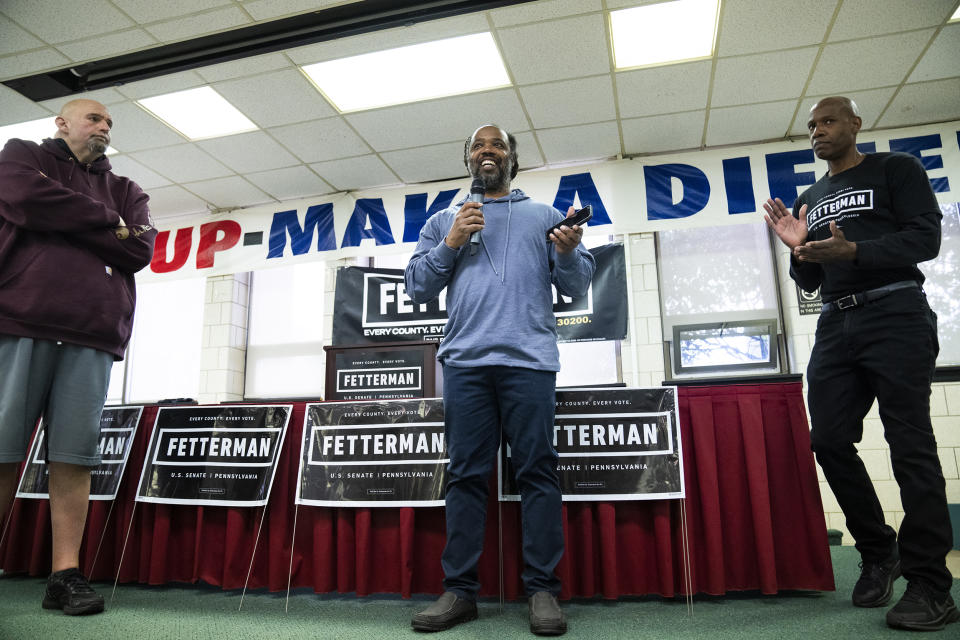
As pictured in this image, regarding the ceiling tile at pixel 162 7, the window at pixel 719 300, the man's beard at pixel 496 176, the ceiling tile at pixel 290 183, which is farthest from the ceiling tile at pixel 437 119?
the man's beard at pixel 496 176

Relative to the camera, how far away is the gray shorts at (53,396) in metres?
1.54

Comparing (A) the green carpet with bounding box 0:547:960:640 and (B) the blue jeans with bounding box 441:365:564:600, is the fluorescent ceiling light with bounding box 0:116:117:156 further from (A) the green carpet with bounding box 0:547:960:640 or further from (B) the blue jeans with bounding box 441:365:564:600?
(B) the blue jeans with bounding box 441:365:564:600

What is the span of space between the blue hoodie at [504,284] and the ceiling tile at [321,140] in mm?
2780

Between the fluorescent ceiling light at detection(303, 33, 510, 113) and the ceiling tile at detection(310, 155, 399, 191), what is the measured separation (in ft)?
2.21

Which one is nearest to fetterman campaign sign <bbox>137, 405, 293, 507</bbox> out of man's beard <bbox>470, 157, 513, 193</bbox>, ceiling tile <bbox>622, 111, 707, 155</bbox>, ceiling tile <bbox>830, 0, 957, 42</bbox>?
man's beard <bbox>470, 157, 513, 193</bbox>

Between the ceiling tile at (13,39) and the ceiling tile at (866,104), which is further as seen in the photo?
the ceiling tile at (866,104)

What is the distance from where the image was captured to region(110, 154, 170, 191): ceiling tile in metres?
4.49

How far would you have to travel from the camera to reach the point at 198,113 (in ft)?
13.1

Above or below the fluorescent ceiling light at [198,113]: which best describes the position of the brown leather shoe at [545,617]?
below

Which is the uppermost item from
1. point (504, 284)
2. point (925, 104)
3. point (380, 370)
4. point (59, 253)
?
point (925, 104)

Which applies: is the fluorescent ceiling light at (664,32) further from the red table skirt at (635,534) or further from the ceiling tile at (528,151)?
the red table skirt at (635,534)

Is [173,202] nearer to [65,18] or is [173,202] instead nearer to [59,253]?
[65,18]

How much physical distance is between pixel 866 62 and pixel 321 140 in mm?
3594

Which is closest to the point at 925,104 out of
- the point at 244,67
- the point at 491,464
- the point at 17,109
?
the point at 491,464
